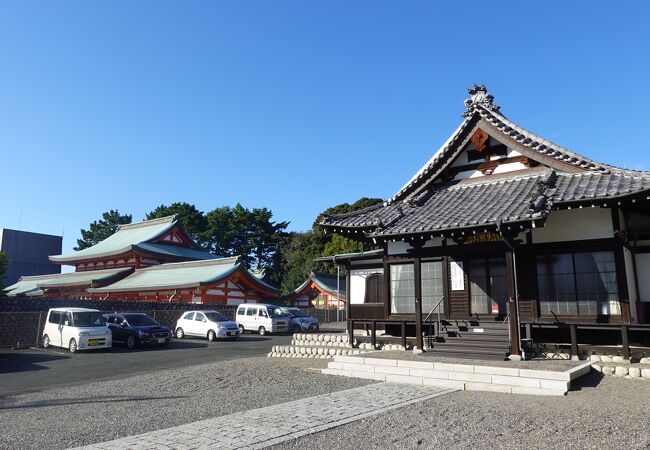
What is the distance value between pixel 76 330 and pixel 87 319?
31.5 inches

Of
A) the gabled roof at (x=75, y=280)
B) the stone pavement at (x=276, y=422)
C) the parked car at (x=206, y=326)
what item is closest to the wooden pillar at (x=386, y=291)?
the stone pavement at (x=276, y=422)

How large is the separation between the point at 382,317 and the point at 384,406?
829 cm

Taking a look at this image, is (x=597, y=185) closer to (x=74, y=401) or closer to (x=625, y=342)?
(x=625, y=342)

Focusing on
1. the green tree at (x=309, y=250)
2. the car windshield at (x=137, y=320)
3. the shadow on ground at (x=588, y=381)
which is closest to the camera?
the shadow on ground at (x=588, y=381)

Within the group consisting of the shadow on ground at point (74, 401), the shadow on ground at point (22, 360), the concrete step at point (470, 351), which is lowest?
the shadow on ground at point (22, 360)

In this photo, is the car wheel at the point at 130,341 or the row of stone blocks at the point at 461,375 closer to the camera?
the row of stone blocks at the point at 461,375

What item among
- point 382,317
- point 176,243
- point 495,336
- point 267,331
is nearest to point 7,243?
point 176,243

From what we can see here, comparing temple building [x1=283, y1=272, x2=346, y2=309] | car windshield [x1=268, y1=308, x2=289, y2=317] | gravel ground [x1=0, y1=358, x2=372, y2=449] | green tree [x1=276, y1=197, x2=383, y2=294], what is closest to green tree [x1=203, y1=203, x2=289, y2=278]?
green tree [x1=276, y1=197, x2=383, y2=294]

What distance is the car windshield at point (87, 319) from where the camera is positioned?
18281mm

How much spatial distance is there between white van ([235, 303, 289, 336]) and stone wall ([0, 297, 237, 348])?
3.49 meters

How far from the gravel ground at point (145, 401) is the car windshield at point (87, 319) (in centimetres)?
820

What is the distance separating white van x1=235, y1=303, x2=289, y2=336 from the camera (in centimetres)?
2636

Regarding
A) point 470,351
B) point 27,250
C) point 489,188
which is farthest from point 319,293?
point 27,250

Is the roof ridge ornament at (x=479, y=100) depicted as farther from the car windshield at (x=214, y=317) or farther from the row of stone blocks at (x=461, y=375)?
the car windshield at (x=214, y=317)
